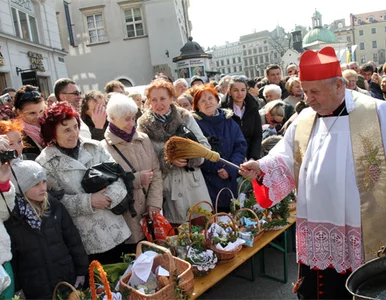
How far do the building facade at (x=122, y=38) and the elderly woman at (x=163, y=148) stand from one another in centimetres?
2120

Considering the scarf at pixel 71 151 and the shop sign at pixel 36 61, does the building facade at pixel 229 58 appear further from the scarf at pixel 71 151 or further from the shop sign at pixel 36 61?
the scarf at pixel 71 151

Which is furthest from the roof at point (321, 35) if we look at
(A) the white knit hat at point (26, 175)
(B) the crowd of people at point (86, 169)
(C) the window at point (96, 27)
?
(A) the white knit hat at point (26, 175)

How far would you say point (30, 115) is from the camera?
11.4ft

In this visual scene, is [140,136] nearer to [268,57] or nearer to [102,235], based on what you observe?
[102,235]

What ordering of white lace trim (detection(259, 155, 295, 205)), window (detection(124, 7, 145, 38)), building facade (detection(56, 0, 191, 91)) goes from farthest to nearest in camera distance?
window (detection(124, 7, 145, 38)) < building facade (detection(56, 0, 191, 91)) < white lace trim (detection(259, 155, 295, 205))

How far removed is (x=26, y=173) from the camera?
2.56 meters

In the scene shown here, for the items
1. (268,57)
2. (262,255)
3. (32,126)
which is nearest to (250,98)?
(262,255)

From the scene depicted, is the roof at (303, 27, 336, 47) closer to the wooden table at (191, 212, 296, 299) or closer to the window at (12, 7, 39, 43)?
the window at (12, 7, 39, 43)

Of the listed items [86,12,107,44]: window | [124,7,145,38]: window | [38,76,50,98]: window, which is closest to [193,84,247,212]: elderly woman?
[38,76,50,98]: window

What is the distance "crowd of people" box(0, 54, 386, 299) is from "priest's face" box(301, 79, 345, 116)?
41 mm

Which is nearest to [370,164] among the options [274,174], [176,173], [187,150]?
[274,174]

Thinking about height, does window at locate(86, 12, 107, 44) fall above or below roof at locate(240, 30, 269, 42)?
below

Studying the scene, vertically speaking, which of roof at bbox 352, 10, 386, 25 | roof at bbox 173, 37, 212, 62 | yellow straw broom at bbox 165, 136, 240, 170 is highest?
roof at bbox 352, 10, 386, 25

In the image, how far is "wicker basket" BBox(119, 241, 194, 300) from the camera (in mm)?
2434
